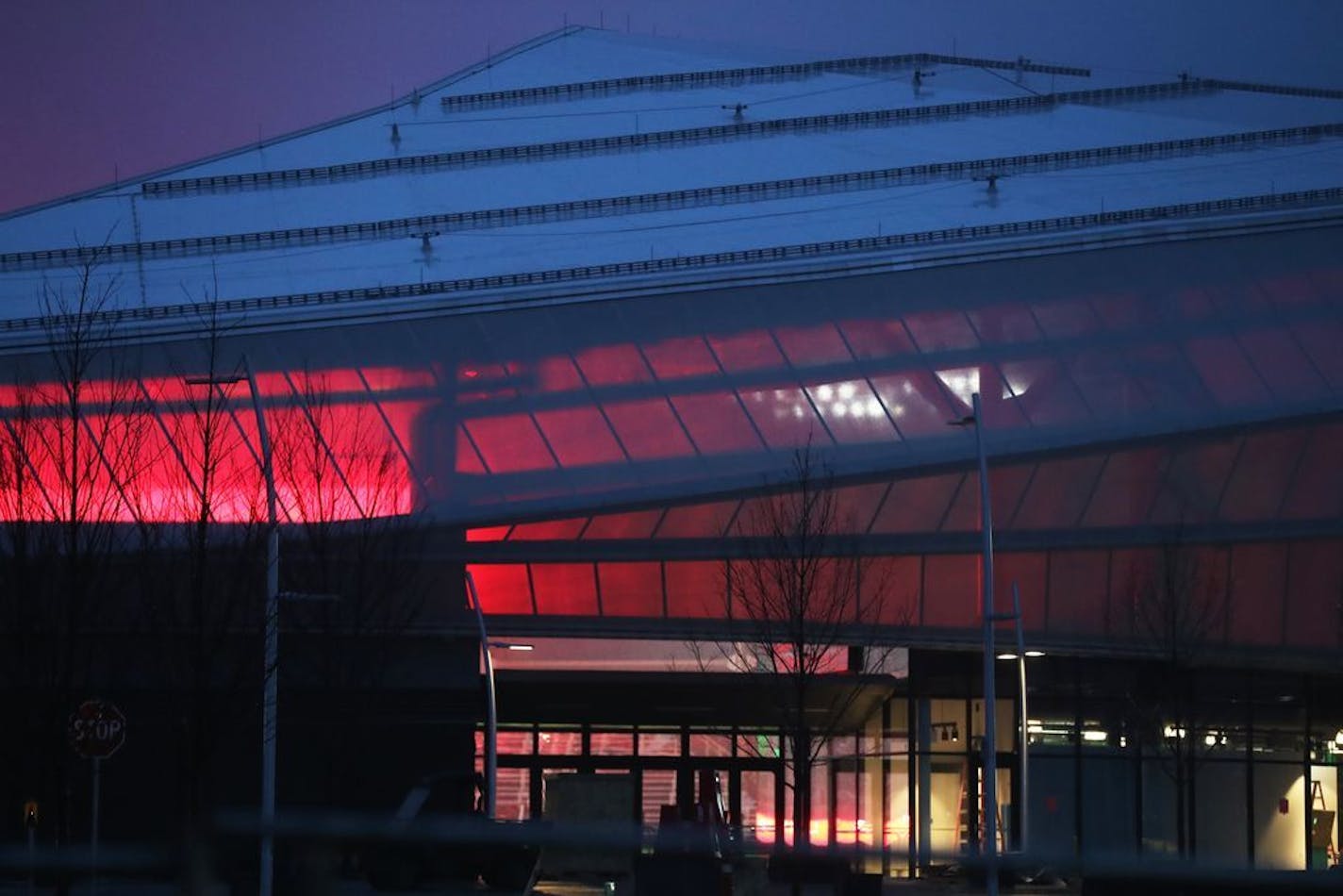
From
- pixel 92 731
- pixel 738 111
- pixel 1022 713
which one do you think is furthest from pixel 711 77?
pixel 92 731

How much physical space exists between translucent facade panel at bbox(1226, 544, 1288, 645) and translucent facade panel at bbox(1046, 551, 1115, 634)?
102 inches

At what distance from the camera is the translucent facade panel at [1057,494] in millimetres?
38375

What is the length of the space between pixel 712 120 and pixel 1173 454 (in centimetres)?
1487

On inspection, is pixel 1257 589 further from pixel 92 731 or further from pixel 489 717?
pixel 92 731

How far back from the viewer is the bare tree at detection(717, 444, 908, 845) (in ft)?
118

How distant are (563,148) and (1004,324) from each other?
488 inches

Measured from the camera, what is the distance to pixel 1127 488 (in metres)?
38.6

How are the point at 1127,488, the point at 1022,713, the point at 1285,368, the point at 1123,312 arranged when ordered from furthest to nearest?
the point at 1123,312 < the point at 1285,368 < the point at 1127,488 < the point at 1022,713

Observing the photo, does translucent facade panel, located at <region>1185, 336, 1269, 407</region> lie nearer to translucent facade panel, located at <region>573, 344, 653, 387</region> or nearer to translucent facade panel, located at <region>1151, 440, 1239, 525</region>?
translucent facade panel, located at <region>1151, 440, 1239, 525</region>

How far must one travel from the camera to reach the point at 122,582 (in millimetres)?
31172

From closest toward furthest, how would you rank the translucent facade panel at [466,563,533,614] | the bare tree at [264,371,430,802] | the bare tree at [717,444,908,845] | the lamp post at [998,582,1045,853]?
1. the lamp post at [998,582,1045,853]
2. the bare tree at [264,371,430,802]
3. the bare tree at [717,444,908,845]
4. the translucent facade panel at [466,563,533,614]

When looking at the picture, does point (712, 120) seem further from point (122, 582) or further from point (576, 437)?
point (122, 582)

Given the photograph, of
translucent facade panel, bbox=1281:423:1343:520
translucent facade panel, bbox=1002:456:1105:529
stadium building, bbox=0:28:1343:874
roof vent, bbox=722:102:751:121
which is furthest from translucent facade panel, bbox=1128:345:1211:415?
roof vent, bbox=722:102:751:121

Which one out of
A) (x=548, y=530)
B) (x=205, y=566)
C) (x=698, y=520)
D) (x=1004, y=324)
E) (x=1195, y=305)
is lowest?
(x=205, y=566)
